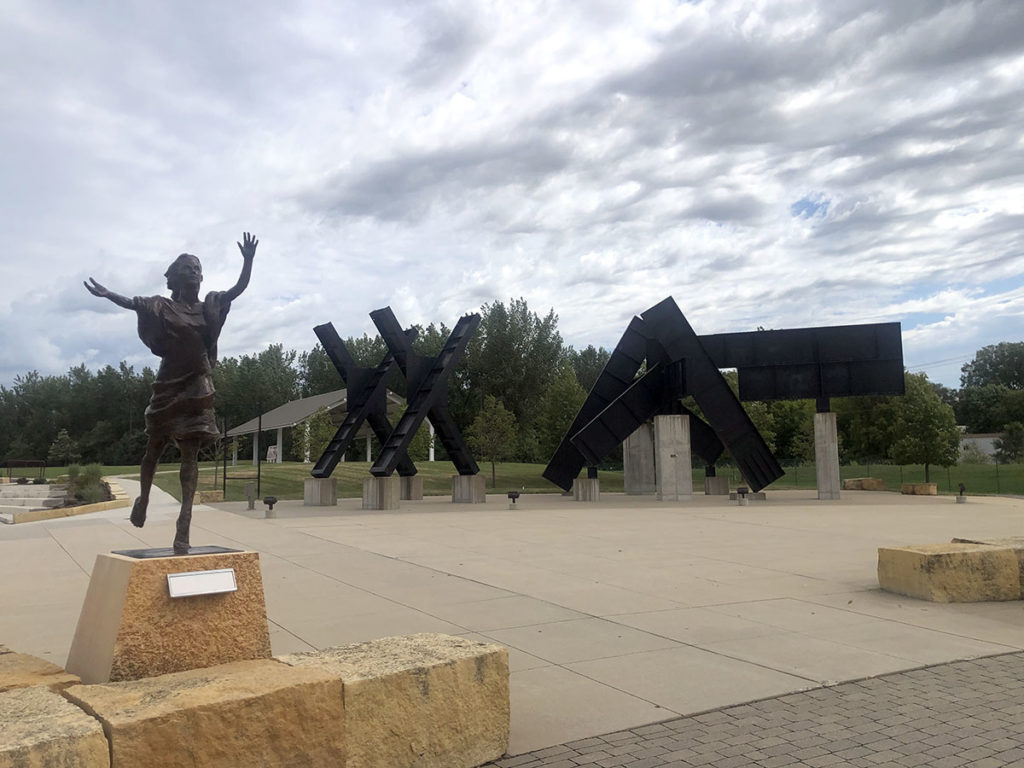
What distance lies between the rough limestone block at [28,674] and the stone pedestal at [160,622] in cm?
20

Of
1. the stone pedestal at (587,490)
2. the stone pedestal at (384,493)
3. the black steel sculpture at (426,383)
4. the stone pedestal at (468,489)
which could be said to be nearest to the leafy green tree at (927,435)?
the stone pedestal at (587,490)

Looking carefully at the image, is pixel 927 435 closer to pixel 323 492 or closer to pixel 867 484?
pixel 867 484

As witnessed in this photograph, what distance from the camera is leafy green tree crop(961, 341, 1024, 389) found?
101125 millimetres

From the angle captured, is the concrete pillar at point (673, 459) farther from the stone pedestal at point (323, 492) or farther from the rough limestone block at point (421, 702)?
the rough limestone block at point (421, 702)

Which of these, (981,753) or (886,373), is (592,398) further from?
(981,753)

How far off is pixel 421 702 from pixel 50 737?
1.78 metres

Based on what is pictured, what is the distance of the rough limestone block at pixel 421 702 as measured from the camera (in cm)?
421

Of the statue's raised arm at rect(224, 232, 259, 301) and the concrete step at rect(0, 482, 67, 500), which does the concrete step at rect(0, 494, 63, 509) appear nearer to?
the concrete step at rect(0, 482, 67, 500)

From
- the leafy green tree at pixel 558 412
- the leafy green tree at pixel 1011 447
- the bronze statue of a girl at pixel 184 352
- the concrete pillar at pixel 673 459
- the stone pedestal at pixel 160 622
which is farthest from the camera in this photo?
the leafy green tree at pixel 1011 447

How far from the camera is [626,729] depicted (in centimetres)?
500

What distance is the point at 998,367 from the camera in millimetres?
103812

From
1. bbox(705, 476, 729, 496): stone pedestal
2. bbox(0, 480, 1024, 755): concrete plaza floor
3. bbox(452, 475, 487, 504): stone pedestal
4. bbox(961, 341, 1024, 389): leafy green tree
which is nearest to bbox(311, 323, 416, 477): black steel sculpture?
bbox(452, 475, 487, 504): stone pedestal

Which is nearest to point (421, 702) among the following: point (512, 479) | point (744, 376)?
point (744, 376)

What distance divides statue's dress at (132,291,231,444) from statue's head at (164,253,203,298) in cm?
14
